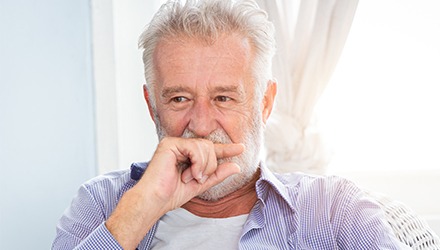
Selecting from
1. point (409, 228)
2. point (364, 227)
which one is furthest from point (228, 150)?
point (409, 228)

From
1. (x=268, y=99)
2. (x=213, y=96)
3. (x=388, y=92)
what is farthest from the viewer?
(x=388, y=92)

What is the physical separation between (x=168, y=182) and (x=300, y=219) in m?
0.36

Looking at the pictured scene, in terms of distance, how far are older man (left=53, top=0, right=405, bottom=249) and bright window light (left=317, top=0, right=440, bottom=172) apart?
3.71 ft

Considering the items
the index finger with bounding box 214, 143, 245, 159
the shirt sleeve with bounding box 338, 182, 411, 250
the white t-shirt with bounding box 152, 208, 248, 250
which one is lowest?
the white t-shirt with bounding box 152, 208, 248, 250

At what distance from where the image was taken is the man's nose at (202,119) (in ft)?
5.85

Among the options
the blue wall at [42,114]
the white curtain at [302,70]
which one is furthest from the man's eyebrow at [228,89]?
the white curtain at [302,70]

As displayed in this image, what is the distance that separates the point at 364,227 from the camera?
5.70 feet

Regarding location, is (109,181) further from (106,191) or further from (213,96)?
(213,96)

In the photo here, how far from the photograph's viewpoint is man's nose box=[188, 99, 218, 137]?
178 cm

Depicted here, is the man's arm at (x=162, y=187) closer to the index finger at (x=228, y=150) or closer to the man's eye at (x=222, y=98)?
the index finger at (x=228, y=150)

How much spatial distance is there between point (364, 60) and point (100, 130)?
1.16 metres

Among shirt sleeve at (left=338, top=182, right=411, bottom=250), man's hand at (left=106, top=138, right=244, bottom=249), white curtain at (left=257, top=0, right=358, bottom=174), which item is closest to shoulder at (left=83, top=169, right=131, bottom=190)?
man's hand at (left=106, top=138, right=244, bottom=249)

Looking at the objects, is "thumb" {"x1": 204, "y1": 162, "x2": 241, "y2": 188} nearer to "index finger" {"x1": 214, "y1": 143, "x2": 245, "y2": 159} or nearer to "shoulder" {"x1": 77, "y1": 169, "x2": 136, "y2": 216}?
"index finger" {"x1": 214, "y1": 143, "x2": 245, "y2": 159}

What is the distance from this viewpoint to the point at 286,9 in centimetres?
275
